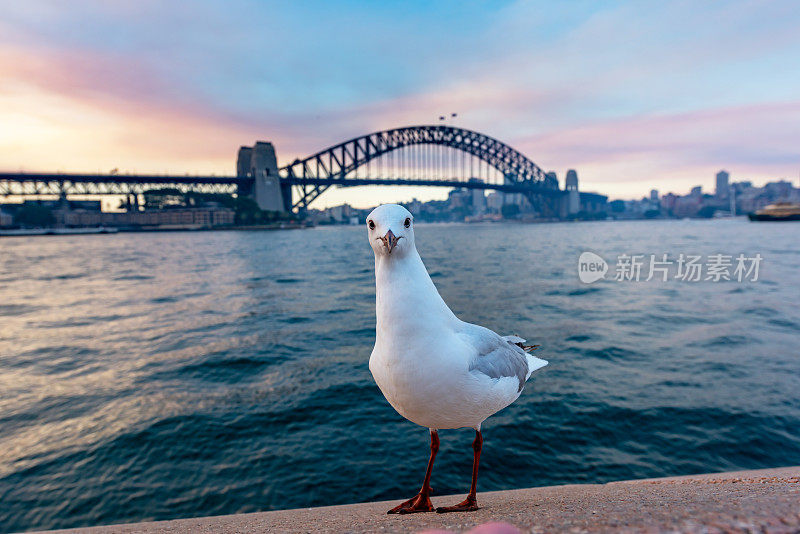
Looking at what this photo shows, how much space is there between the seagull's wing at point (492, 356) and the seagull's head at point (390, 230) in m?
0.64

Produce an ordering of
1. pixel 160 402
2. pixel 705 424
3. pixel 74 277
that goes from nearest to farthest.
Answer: pixel 705 424, pixel 160 402, pixel 74 277

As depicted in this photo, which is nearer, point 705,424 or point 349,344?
point 705,424

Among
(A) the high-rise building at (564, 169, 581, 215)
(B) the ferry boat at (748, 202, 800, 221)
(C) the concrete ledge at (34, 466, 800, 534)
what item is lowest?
(C) the concrete ledge at (34, 466, 800, 534)

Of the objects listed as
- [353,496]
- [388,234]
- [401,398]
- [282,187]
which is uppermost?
[282,187]

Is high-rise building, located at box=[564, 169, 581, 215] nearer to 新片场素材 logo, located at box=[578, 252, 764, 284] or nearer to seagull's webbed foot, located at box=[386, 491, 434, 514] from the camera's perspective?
新片场素材 logo, located at box=[578, 252, 764, 284]

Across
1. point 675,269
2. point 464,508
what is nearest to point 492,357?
point 464,508

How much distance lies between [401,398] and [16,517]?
4523 mm

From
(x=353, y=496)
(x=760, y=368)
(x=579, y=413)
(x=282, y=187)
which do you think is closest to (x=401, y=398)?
(x=353, y=496)

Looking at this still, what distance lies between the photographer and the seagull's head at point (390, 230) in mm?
1879

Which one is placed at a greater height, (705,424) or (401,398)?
(401,398)

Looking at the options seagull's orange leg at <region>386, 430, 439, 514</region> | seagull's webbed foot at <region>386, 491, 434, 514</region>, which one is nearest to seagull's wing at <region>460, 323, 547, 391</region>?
seagull's orange leg at <region>386, 430, 439, 514</region>

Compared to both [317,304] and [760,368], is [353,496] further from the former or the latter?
[317,304]

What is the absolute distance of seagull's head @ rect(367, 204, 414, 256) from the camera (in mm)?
1879

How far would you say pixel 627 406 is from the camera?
5438 mm
